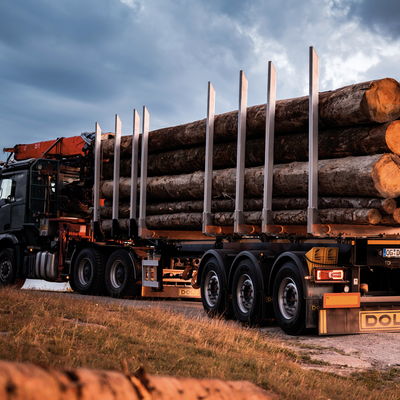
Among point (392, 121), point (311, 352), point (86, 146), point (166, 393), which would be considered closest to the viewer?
point (166, 393)

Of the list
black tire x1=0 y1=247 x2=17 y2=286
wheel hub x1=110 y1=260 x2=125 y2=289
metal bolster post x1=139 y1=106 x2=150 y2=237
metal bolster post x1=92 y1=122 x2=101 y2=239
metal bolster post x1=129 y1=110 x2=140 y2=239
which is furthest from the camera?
black tire x1=0 y1=247 x2=17 y2=286

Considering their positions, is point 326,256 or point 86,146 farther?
point 86,146

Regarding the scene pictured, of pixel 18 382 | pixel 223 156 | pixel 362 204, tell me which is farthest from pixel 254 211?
pixel 18 382

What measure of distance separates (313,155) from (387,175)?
1.26 m

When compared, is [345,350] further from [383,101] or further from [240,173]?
[240,173]

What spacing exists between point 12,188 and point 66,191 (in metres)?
1.50

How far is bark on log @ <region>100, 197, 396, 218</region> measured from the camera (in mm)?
10289

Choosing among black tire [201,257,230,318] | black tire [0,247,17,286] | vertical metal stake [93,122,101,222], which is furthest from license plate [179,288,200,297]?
black tire [0,247,17,286]

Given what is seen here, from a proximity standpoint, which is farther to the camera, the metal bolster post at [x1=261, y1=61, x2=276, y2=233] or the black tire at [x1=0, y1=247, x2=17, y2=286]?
the black tire at [x1=0, y1=247, x2=17, y2=286]

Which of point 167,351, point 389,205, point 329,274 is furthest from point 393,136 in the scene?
point 167,351

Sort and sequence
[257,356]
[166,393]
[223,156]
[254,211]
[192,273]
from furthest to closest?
[192,273] < [223,156] < [254,211] < [257,356] < [166,393]

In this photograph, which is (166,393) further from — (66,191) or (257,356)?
(66,191)

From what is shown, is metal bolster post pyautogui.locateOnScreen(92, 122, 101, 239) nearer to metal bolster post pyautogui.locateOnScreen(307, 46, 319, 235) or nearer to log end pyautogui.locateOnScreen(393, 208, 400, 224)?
metal bolster post pyautogui.locateOnScreen(307, 46, 319, 235)

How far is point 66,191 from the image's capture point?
19656 millimetres
